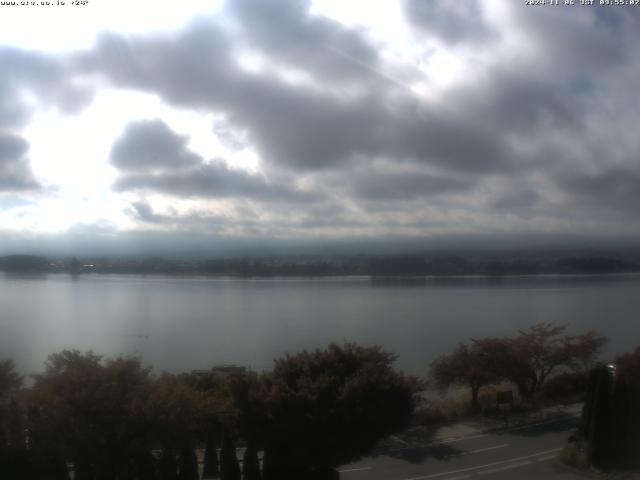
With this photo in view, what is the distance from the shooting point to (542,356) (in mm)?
22625

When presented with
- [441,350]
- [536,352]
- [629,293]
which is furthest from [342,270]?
[536,352]

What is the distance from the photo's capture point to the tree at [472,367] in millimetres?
20328

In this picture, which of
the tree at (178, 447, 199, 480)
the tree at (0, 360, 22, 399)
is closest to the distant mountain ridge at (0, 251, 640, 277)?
the tree at (0, 360, 22, 399)

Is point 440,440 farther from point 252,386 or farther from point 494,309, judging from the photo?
point 494,309

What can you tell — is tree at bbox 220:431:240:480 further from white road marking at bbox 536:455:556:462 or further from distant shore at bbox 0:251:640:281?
distant shore at bbox 0:251:640:281

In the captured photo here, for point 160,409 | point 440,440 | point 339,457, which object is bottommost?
point 440,440

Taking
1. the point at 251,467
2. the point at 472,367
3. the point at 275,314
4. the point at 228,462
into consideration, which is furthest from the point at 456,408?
the point at 275,314

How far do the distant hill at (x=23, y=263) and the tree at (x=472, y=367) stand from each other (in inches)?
1107

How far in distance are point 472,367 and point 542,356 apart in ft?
12.5

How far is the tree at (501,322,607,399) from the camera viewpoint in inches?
848

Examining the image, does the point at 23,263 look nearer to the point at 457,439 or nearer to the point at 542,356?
the point at 542,356

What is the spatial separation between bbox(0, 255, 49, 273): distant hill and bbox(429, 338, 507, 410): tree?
2812cm

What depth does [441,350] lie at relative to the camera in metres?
29.2

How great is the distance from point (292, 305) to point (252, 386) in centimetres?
3600
